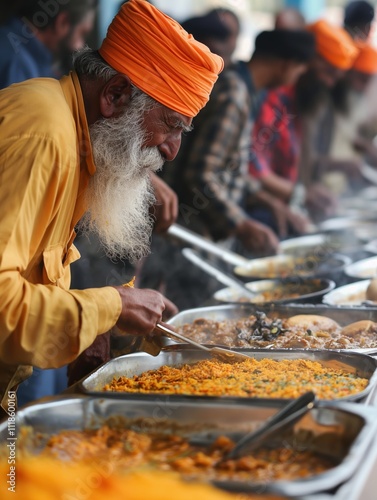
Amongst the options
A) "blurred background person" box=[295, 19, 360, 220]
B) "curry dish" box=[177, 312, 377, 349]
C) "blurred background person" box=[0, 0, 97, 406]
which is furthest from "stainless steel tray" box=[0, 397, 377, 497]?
"blurred background person" box=[295, 19, 360, 220]

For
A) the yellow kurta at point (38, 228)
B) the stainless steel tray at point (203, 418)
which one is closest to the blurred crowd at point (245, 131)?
the yellow kurta at point (38, 228)

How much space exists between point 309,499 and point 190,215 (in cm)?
310

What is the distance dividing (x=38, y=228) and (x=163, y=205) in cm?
105

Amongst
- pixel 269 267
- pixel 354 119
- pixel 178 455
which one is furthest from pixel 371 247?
pixel 354 119

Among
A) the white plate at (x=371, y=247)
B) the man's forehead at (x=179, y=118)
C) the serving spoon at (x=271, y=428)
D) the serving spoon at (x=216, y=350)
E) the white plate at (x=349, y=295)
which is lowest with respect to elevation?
the white plate at (x=371, y=247)

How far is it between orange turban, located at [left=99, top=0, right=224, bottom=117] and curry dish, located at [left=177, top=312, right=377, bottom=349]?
2.90ft

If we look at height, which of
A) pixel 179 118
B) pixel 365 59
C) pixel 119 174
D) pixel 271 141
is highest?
pixel 365 59

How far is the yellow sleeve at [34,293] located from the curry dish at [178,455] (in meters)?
0.20

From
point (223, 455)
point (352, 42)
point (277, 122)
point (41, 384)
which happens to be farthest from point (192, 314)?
point (352, 42)

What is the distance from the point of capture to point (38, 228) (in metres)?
1.77

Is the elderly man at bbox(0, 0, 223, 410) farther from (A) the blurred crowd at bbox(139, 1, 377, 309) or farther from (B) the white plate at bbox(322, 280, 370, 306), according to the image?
(A) the blurred crowd at bbox(139, 1, 377, 309)

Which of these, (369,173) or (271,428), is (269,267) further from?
(369,173)

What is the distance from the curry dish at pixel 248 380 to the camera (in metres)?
1.79

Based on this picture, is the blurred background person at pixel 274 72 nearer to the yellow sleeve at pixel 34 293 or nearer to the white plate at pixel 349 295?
the white plate at pixel 349 295
